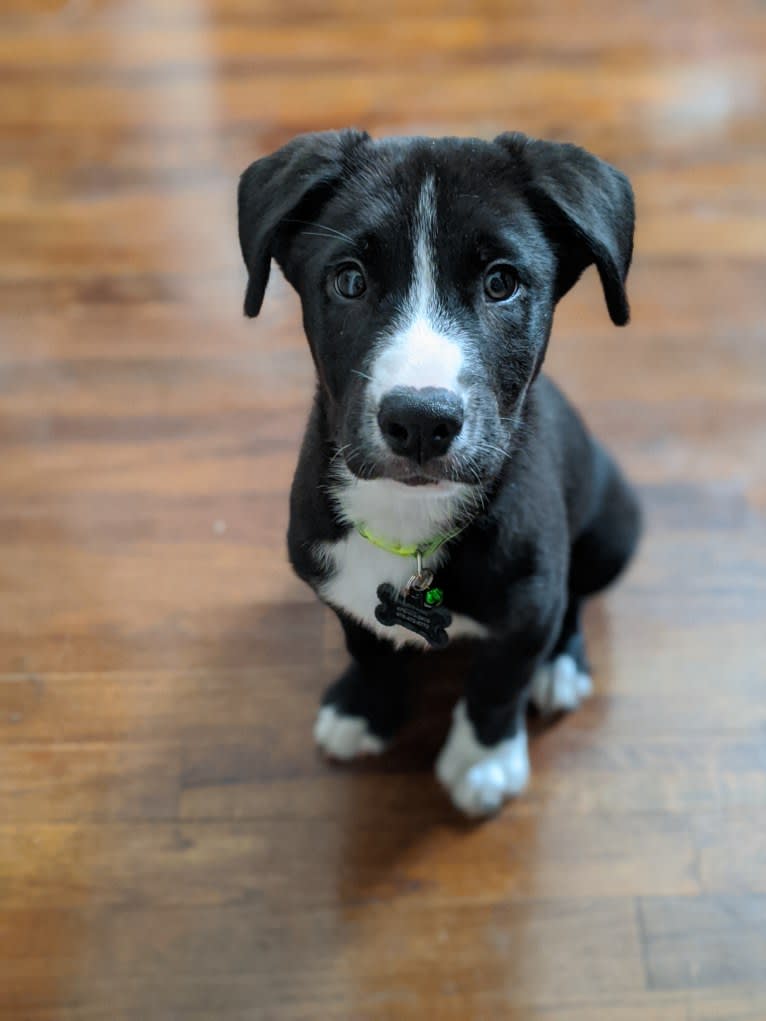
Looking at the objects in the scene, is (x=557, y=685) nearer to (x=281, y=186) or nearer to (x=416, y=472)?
(x=416, y=472)

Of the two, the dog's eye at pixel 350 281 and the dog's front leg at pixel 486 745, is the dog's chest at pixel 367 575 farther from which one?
the dog's eye at pixel 350 281

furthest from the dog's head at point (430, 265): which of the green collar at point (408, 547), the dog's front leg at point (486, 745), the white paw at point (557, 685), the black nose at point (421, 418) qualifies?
the white paw at point (557, 685)

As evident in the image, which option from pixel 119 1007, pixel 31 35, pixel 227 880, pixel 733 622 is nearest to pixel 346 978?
pixel 227 880

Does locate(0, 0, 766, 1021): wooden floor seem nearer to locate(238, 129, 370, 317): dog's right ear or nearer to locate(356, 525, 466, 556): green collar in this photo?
locate(356, 525, 466, 556): green collar

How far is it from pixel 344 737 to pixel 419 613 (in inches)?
20.9

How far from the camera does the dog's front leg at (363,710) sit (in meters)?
1.87

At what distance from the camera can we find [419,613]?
1470 millimetres

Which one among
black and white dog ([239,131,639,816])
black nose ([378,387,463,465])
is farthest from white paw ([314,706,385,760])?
black nose ([378,387,463,465])

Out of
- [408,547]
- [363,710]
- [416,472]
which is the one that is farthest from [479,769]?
[416,472]

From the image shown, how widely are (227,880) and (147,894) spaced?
0.15 m

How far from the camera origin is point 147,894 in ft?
5.82

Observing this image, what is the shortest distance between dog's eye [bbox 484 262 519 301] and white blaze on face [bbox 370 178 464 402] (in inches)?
3.5

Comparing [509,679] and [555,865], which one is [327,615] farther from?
[555,865]

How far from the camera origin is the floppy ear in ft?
4.15
